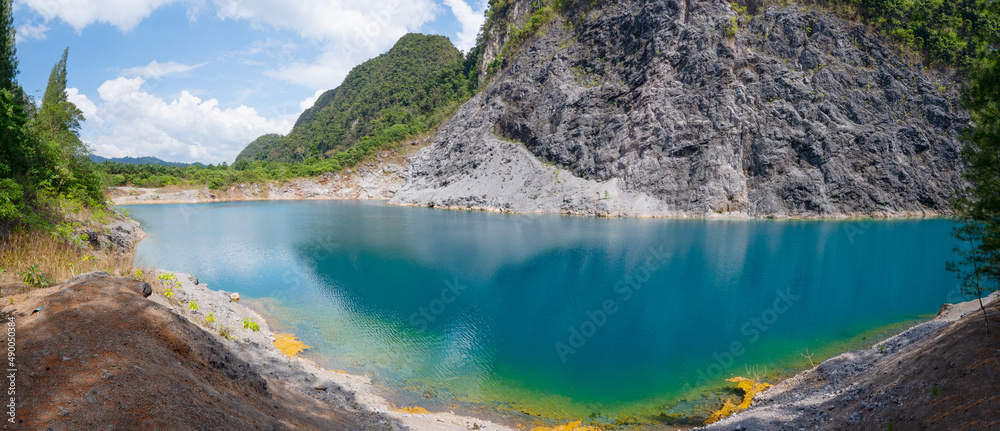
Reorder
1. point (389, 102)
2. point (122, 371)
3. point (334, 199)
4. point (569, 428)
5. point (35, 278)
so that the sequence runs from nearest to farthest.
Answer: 1. point (122, 371)
2. point (35, 278)
3. point (569, 428)
4. point (334, 199)
5. point (389, 102)

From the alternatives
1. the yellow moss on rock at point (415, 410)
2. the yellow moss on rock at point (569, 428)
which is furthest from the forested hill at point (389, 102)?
the yellow moss on rock at point (569, 428)

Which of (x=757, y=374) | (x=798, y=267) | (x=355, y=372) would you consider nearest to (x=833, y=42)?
(x=798, y=267)

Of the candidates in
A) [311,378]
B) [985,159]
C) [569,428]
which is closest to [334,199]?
[311,378]

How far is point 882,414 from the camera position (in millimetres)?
7633

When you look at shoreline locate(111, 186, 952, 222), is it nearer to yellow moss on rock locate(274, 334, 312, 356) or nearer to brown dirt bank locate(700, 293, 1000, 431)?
yellow moss on rock locate(274, 334, 312, 356)

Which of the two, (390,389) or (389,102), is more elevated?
(389,102)

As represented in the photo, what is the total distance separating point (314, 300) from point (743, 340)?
802 inches

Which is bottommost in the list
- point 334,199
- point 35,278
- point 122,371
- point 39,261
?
point 122,371

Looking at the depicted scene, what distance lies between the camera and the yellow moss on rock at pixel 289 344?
15032 millimetres

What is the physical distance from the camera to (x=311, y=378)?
447 inches

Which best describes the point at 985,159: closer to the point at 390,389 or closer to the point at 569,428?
the point at 569,428

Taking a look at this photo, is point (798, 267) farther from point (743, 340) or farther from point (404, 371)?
point (404, 371)

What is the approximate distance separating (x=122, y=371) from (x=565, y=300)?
1940 cm

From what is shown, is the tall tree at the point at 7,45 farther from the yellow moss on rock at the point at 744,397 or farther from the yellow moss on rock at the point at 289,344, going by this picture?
the yellow moss on rock at the point at 744,397
